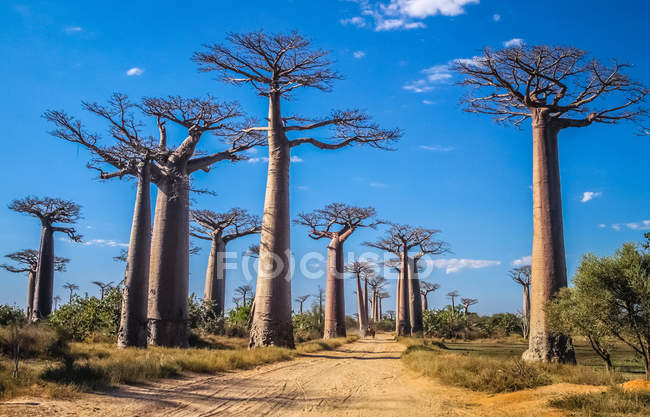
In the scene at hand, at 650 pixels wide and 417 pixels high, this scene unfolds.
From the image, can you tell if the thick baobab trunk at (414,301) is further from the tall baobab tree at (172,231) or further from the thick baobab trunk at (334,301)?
the tall baobab tree at (172,231)

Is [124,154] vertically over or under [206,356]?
over

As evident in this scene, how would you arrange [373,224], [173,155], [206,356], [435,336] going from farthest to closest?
[435,336], [373,224], [173,155], [206,356]

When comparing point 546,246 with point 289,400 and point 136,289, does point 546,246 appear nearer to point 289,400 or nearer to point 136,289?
point 289,400

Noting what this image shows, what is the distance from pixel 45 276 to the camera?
23750 millimetres

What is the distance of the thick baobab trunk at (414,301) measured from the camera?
2755 cm

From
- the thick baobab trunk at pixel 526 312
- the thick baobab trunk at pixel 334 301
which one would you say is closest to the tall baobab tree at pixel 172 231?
the thick baobab trunk at pixel 334 301

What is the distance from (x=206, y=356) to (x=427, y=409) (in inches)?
203

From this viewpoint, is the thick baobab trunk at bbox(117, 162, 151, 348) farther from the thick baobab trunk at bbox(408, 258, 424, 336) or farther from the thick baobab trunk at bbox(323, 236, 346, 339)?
the thick baobab trunk at bbox(408, 258, 424, 336)

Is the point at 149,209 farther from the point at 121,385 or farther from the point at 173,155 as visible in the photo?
the point at 121,385

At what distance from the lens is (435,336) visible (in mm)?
31406

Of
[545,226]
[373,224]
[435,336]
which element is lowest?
[435,336]

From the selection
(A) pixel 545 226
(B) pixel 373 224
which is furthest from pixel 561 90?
(B) pixel 373 224

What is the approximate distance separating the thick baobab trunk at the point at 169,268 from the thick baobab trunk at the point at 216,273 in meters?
12.6

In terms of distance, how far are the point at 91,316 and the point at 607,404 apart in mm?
14075
